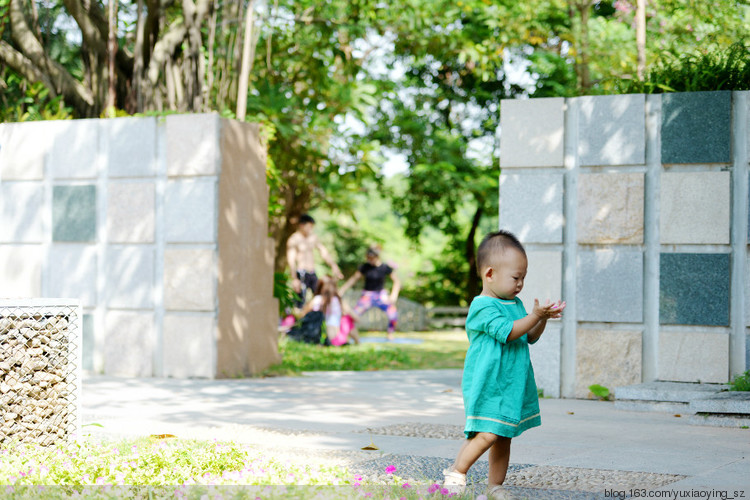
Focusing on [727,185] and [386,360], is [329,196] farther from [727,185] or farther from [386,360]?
[727,185]

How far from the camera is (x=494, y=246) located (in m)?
4.21

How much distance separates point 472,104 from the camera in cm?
2211

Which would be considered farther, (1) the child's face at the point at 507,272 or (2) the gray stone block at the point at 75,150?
(2) the gray stone block at the point at 75,150

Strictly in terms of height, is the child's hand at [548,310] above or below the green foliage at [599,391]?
above

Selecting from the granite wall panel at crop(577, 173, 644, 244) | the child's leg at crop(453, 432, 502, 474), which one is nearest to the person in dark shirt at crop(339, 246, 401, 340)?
the granite wall panel at crop(577, 173, 644, 244)

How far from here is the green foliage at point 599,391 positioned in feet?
25.2

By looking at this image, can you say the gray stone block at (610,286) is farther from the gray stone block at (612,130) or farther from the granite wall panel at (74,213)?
the granite wall panel at (74,213)

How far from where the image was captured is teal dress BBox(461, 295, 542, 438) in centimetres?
412

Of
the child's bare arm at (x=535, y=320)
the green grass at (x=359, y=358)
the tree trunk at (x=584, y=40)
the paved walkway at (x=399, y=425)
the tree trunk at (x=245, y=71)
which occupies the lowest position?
the green grass at (x=359, y=358)

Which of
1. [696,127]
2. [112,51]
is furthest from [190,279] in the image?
[696,127]

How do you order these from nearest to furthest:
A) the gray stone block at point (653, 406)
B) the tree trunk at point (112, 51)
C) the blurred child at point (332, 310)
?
1. the gray stone block at point (653, 406)
2. the tree trunk at point (112, 51)
3. the blurred child at point (332, 310)

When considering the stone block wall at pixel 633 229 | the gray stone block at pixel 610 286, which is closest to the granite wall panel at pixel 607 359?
the stone block wall at pixel 633 229

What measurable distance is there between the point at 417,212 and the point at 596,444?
54.9 feet

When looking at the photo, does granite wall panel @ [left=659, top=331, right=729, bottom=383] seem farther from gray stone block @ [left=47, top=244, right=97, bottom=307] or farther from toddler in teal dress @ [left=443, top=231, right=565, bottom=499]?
gray stone block @ [left=47, top=244, right=97, bottom=307]
